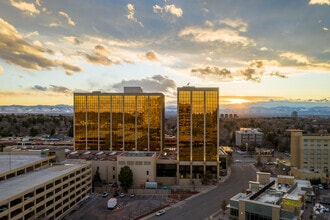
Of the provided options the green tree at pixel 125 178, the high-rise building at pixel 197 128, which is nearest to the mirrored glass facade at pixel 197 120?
the high-rise building at pixel 197 128

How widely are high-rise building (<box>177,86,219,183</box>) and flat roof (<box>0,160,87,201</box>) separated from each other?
26.2 m

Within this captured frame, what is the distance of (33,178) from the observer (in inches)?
1705

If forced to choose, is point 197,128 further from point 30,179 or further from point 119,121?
point 30,179

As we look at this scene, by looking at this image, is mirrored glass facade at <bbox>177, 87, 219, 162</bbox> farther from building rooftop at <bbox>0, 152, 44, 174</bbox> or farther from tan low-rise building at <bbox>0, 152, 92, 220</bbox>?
building rooftop at <bbox>0, 152, 44, 174</bbox>

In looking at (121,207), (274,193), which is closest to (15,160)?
(121,207)

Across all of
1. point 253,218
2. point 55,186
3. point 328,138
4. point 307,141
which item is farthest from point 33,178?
point 328,138

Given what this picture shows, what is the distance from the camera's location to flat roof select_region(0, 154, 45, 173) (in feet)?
151

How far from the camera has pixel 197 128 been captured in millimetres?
69750

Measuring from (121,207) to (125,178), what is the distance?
8772 millimetres

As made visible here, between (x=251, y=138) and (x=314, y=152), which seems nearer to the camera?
(x=314, y=152)

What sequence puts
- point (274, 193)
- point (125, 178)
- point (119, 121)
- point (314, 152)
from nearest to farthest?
point (274, 193), point (125, 178), point (314, 152), point (119, 121)

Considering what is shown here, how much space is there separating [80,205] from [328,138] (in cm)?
6250

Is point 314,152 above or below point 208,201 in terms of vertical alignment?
above

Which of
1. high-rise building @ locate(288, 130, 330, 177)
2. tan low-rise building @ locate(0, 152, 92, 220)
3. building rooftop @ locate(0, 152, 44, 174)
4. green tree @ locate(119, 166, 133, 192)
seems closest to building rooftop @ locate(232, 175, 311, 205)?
high-rise building @ locate(288, 130, 330, 177)
